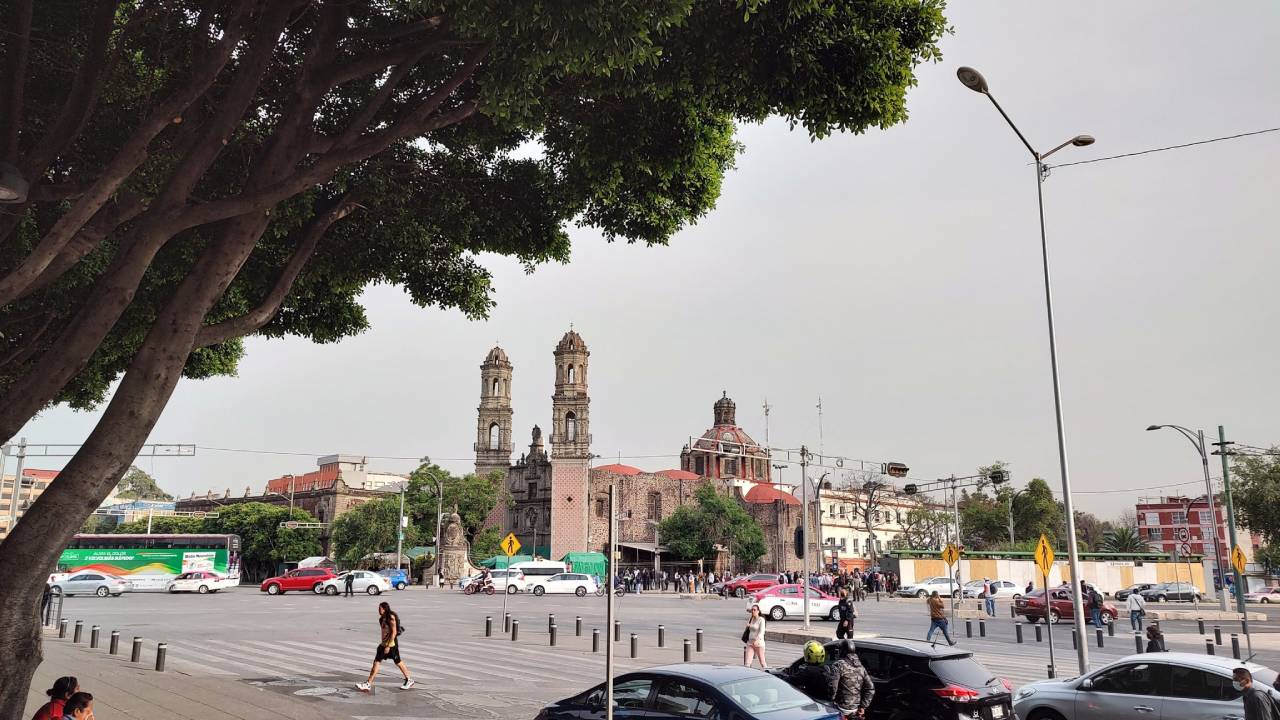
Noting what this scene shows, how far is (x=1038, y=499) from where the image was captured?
7656 centimetres

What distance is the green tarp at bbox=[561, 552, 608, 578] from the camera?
69.2 m

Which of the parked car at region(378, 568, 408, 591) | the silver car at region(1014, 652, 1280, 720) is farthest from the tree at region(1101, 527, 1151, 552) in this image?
the silver car at region(1014, 652, 1280, 720)

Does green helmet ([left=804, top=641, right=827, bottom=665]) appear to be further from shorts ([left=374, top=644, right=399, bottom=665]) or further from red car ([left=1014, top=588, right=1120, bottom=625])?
red car ([left=1014, top=588, right=1120, bottom=625])

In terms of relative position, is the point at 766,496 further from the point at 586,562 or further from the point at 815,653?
the point at 815,653

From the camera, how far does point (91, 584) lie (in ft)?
145

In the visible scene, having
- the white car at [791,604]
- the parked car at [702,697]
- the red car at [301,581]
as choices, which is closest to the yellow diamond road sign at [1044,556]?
the parked car at [702,697]

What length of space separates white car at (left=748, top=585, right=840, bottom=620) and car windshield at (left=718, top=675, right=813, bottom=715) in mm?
25524

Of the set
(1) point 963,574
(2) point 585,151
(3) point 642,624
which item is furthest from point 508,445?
(2) point 585,151

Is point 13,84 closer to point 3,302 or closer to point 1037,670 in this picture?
point 3,302

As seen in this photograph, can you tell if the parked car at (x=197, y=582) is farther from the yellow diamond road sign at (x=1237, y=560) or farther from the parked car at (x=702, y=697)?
the yellow diamond road sign at (x=1237, y=560)

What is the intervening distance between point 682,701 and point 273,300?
6.99m

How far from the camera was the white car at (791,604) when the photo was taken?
33.2 m

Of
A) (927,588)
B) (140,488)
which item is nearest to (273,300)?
(927,588)

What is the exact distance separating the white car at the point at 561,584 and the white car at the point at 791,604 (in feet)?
61.2
